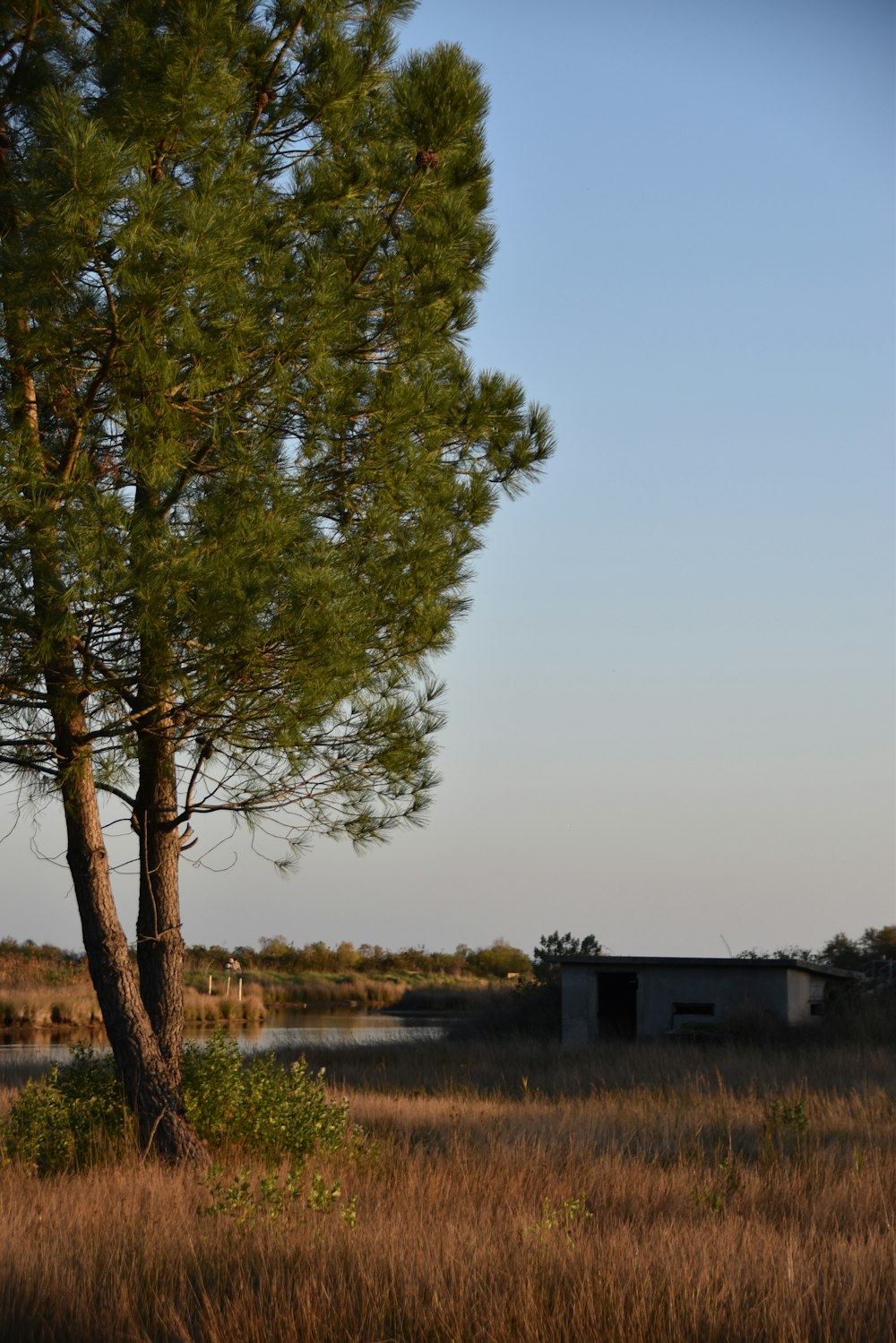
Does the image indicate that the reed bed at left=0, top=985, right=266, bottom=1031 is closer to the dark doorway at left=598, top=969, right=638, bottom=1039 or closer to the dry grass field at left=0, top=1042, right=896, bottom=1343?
the dark doorway at left=598, top=969, right=638, bottom=1039

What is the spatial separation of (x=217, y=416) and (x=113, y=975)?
4.18 m

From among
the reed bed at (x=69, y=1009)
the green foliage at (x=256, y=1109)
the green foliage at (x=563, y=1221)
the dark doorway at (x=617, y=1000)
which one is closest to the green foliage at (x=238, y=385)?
the green foliage at (x=256, y=1109)

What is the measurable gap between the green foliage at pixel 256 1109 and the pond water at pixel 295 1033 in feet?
31.8

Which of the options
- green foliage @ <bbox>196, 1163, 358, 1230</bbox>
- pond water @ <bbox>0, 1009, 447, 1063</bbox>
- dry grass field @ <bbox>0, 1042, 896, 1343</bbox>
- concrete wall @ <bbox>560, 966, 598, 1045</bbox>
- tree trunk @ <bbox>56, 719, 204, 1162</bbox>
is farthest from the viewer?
pond water @ <bbox>0, 1009, 447, 1063</bbox>

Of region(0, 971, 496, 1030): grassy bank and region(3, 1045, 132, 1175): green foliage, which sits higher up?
region(3, 1045, 132, 1175): green foliage

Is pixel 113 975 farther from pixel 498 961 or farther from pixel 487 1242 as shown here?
pixel 498 961

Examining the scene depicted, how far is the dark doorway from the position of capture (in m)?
28.0

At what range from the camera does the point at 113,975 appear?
917 cm

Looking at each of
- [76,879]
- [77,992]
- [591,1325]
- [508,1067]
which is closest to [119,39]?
[76,879]

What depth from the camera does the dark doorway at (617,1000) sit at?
2797 cm

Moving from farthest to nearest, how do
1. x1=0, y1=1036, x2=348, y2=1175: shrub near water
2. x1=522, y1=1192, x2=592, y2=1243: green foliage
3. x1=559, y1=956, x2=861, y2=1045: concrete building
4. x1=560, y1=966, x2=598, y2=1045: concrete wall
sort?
x1=560, y1=966, x2=598, y2=1045: concrete wall < x1=559, y1=956, x2=861, y2=1045: concrete building < x1=0, y1=1036, x2=348, y2=1175: shrub near water < x1=522, y1=1192, x2=592, y2=1243: green foliage

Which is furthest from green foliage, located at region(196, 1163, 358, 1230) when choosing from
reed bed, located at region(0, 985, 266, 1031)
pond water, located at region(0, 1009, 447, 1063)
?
reed bed, located at region(0, 985, 266, 1031)

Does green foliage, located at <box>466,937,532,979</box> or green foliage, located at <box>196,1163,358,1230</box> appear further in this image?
green foliage, located at <box>466,937,532,979</box>

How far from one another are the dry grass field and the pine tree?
2.15 m
